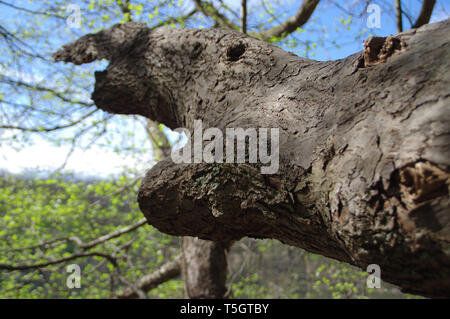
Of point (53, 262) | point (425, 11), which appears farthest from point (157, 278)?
point (425, 11)

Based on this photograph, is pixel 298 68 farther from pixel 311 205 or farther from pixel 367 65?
pixel 311 205

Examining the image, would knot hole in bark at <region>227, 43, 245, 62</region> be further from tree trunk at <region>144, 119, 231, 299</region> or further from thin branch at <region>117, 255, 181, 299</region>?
thin branch at <region>117, 255, 181, 299</region>

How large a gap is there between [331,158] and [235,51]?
859mm

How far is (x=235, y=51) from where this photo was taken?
1.59m

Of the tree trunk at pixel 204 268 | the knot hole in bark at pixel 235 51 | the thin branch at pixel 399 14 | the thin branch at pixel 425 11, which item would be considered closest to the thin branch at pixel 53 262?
the tree trunk at pixel 204 268

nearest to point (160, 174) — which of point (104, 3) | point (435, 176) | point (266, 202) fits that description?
point (266, 202)

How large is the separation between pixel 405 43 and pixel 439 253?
649 mm

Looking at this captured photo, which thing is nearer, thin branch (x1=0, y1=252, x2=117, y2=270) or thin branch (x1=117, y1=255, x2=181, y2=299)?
thin branch (x1=0, y1=252, x2=117, y2=270)

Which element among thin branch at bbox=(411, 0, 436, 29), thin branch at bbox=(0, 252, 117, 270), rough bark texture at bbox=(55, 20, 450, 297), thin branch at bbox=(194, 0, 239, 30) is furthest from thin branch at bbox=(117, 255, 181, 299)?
thin branch at bbox=(411, 0, 436, 29)

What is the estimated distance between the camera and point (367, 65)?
3.50ft

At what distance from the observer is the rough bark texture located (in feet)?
2.58

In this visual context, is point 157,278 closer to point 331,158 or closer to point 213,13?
point 213,13

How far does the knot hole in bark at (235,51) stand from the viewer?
1.58 meters

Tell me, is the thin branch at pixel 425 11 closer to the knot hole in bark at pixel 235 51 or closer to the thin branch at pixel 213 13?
the thin branch at pixel 213 13
